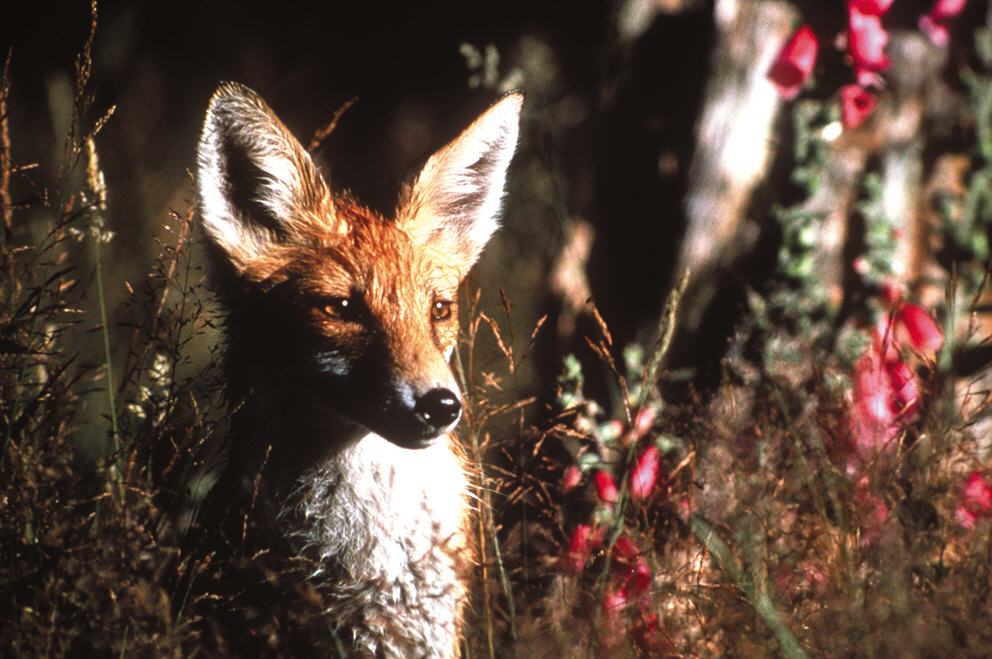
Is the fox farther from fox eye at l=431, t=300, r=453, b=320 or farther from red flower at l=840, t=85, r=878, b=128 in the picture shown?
red flower at l=840, t=85, r=878, b=128

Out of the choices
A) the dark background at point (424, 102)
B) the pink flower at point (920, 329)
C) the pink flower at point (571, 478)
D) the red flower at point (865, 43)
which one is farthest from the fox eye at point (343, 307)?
the red flower at point (865, 43)

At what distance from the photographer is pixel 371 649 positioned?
251cm

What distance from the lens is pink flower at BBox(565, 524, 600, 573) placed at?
2623 mm

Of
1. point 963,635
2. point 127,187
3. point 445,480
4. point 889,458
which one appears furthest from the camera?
point 127,187

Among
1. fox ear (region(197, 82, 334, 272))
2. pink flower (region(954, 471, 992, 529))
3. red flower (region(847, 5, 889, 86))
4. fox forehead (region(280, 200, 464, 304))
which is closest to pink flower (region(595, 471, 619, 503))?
fox forehead (region(280, 200, 464, 304))

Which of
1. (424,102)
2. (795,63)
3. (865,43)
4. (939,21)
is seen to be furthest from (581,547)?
(424,102)

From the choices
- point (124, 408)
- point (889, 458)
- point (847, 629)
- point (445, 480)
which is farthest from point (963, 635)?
point (124, 408)

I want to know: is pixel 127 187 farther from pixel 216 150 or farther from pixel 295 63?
pixel 216 150

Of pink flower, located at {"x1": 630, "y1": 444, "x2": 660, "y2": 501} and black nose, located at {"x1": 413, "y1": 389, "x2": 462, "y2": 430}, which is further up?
black nose, located at {"x1": 413, "y1": 389, "x2": 462, "y2": 430}

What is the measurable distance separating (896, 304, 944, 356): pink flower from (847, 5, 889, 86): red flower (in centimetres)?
98

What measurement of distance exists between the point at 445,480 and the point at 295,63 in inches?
160

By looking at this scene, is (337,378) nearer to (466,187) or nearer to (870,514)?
(466,187)

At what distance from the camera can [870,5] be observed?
12.7 feet

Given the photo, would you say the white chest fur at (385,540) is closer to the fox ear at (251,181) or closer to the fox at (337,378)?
the fox at (337,378)
